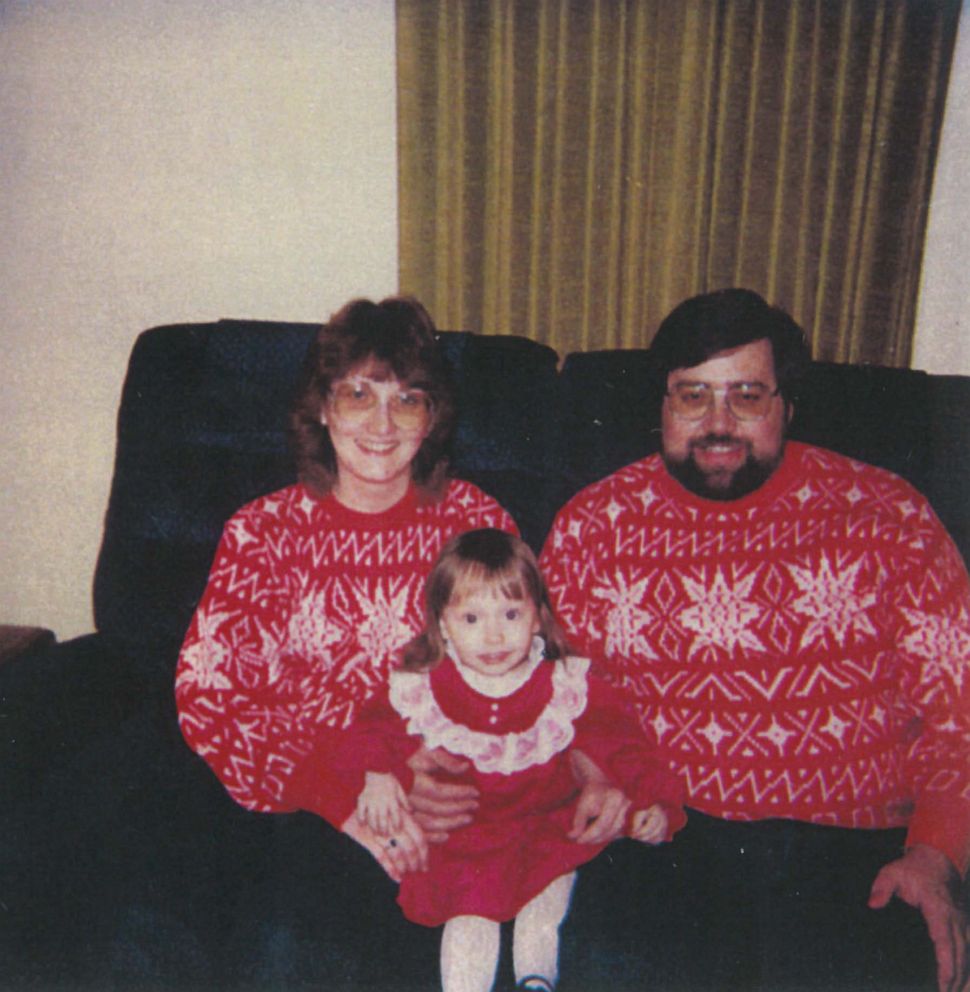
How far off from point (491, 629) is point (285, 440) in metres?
0.43

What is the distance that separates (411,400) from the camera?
3.91 ft

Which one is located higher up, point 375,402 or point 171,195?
point 171,195

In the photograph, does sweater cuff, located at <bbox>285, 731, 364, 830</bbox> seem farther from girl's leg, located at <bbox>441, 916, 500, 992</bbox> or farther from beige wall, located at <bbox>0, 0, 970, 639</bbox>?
beige wall, located at <bbox>0, 0, 970, 639</bbox>

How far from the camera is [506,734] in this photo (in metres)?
1.07

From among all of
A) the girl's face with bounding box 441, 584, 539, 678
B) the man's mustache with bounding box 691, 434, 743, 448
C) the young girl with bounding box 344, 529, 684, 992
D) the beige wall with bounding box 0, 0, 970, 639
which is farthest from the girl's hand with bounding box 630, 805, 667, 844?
the beige wall with bounding box 0, 0, 970, 639

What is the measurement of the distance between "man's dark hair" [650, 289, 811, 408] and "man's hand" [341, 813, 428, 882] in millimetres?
622

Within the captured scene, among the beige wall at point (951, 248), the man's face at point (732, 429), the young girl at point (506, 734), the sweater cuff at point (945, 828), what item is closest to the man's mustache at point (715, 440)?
the man's face at point (732, 429)

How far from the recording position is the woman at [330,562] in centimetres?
112

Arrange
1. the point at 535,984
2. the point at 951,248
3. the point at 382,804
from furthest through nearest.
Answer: the point at 951,248, the point at 382,804, the point at 535,984

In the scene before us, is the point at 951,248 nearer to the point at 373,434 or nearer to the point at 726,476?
the point at 726,476

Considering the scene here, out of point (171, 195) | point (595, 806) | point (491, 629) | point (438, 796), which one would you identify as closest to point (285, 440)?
point (491, 629)

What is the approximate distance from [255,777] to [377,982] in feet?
0.95

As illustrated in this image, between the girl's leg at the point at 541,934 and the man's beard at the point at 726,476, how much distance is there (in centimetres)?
50

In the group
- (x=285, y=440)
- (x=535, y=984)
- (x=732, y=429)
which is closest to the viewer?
(x=535, y=984)
